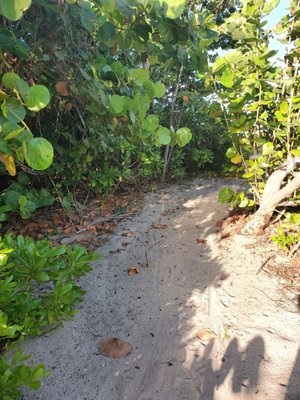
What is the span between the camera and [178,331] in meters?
2.08

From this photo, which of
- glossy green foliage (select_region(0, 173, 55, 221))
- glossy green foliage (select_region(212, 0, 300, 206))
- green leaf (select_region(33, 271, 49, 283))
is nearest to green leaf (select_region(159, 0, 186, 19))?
green leaf (select_region(33, 271, 49, 283))

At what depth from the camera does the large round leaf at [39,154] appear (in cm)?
91

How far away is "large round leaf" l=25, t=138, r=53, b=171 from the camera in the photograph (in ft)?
2.99

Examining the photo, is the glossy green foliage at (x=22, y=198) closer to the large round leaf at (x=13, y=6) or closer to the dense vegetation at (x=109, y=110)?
the dense vegetation at (x=109, y=110)

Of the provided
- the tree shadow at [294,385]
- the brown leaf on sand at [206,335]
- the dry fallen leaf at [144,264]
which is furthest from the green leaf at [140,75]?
the dry fallen leaf at [144,264]

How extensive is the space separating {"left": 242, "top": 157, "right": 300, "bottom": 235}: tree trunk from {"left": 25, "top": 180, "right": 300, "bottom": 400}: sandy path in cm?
25

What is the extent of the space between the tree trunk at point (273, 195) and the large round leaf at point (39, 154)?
287 centimetres

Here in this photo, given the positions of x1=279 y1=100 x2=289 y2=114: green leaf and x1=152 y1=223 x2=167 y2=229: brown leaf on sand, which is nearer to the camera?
x1=279 y1=100 x2=289 y2=114: green leaf

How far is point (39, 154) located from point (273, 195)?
9.83ft

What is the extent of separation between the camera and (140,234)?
3678mm

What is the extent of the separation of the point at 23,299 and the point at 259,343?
1.57 m

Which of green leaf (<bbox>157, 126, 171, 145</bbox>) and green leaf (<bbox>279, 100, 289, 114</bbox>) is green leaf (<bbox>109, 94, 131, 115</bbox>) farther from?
green leaf (<bbox>279, 100, 289, 114</bbox>)

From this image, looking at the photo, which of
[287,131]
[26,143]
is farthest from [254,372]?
[287,131]

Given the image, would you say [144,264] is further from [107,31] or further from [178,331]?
[107,31]
